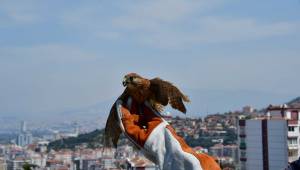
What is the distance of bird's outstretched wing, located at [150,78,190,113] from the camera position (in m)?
6.29

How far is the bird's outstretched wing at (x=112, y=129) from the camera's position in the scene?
645cm

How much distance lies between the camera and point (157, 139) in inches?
242

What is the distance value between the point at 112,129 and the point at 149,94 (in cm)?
47

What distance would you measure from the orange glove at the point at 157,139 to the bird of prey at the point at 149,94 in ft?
0.20

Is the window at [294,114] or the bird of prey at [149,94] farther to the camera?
the window at [294,114]

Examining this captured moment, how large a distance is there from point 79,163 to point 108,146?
102094 mm

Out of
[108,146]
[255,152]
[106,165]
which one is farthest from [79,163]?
[108,146]

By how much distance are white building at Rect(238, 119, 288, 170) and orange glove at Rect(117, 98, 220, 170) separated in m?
29.4

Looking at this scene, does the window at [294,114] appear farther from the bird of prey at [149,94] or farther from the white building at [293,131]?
the bird of prey at [149,94]

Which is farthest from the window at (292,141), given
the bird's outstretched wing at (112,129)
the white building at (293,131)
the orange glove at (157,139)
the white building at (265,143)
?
the orange glove at (157,139)

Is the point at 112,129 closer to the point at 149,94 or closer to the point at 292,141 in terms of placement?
the point at 149,94

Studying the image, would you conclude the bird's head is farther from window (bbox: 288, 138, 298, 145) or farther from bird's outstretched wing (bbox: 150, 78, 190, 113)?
A: window (bbox: 288, 138, 298, 145)

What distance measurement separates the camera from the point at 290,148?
Answer: 36031mm

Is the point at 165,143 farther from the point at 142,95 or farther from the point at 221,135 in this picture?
the point at 221,135
